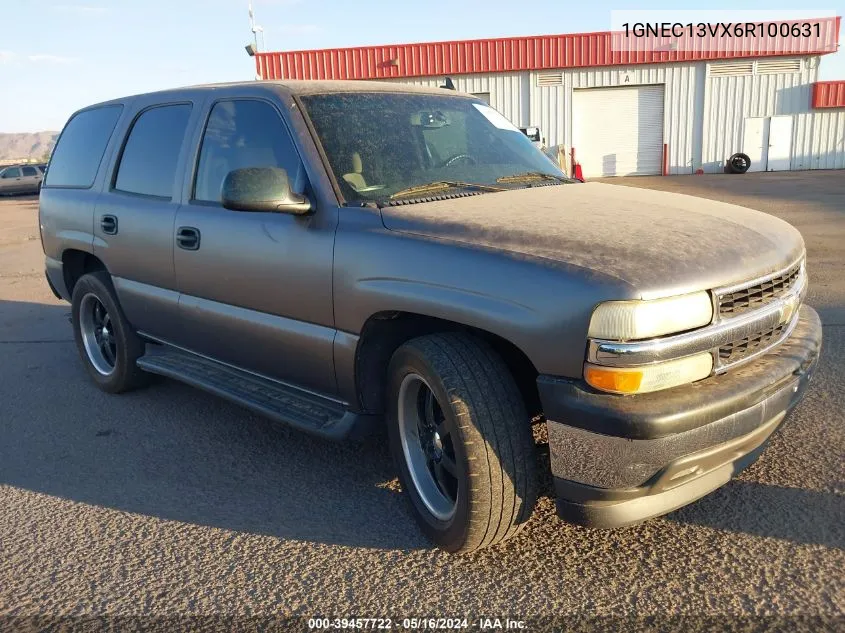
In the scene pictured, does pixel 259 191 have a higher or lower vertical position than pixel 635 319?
higher

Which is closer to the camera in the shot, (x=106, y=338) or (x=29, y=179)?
(x=106, y=338)

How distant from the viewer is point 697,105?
27688 mm

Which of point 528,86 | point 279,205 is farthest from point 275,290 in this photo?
point 528,86

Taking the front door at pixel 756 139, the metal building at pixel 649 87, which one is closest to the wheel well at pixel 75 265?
the metal building at pixel 649 87

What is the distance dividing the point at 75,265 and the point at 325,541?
11.0 feet

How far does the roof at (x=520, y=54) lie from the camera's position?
88.4 feet

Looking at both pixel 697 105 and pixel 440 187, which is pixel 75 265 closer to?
pixel 440 187

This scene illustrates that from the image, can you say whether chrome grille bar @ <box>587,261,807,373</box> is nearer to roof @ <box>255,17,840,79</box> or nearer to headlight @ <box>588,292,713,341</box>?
headlight @ <box>588,292,713,341</box>

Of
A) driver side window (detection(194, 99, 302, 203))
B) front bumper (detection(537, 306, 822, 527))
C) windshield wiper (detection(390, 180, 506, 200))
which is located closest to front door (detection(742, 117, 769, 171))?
windshield wiper (detection(390, 180, 506, 200))

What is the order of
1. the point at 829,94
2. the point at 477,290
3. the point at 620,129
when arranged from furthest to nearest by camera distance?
1. the point at 620,129
2. the point at 829,94
3. the point at 477,290

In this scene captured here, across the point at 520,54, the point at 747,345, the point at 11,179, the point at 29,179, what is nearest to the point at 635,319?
the point at 747,345

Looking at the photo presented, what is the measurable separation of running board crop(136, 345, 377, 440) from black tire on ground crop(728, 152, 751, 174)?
89.7ft

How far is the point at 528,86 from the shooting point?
91.6 feet

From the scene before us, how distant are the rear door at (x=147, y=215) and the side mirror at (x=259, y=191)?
1.05 metres
